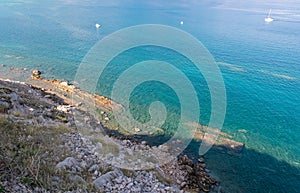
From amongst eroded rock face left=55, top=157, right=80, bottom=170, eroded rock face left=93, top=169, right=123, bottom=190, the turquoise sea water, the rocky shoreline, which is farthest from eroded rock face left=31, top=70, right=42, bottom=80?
eroded rock face left=93, top=169, right=123, bottom=190

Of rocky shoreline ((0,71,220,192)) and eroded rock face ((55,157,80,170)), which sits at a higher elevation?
eroded rock face ((55,157,80,170))

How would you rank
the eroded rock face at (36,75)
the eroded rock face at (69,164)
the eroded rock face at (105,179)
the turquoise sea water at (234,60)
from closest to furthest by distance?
1. the eroded rock face at (105,179)
2. the eroded rock face at (69,164)
3. the turquoise sea water at (234,60)
4. the eroded rock face at (36,75)

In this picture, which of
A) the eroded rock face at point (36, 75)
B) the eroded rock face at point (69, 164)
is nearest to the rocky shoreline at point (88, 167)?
the eroded rock face at point (69, 164)

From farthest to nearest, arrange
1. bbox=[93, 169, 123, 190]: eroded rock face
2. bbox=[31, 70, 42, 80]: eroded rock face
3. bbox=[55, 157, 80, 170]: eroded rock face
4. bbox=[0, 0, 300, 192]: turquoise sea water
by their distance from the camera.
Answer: bbox=[31, 70, 42, 80]: eroded rock face < bbox=[0, 0, 300, 192]: turquoise sea water < bbox=[55, 157, 80, 170]: eroded rock face < bbox=[93, 169, 123, 190]: eroded rock face

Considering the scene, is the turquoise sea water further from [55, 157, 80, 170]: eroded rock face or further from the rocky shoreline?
[55, 157, 80, 170]: eroded rock face

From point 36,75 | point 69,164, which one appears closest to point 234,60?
point 36,75

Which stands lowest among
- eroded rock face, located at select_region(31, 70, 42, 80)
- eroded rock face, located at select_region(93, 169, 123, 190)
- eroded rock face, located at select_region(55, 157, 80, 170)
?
eroded rock face, located at select_region(31, 70, 42, 80)

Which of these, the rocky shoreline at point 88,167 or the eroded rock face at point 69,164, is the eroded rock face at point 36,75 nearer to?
the rocky shoreline at point 88,167
